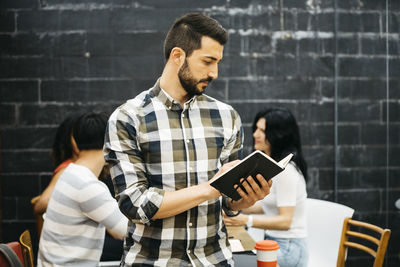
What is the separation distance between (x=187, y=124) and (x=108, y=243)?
1.63 m

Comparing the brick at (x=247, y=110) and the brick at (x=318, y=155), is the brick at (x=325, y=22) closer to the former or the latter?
the brick at (x=247, y=110)

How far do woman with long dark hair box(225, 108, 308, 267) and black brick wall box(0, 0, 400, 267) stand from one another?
3.32ft

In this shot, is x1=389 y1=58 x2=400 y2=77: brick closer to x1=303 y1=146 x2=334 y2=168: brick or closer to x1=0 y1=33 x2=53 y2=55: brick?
x1=303 y1=146 x2=334 y2=168: brick

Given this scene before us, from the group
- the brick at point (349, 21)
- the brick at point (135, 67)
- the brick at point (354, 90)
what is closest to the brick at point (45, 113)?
the brick at point (135, 67)

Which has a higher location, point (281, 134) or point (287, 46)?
point (287, 46)

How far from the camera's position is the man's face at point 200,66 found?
62.9 inches

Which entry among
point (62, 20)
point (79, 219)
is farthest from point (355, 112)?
point (79, 219)

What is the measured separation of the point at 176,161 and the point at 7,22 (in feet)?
9.97

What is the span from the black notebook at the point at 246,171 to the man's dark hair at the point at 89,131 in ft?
3.35

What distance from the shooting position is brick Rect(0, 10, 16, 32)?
4.00 m

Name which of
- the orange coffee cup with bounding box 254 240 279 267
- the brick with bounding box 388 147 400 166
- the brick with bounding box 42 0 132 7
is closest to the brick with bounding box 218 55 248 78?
the brick with bounding box 42 0 132 7

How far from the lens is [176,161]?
1558mm

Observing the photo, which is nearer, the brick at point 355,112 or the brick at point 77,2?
the brick at point 77,2

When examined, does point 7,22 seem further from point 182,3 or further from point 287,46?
point 287,46
